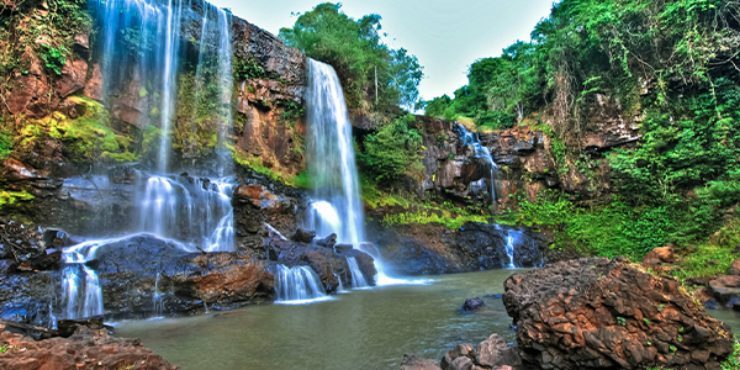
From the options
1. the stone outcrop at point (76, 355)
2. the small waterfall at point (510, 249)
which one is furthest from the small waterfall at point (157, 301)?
the small waterfall at point (510, 249)

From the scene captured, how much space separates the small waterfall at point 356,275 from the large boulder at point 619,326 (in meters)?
6.85

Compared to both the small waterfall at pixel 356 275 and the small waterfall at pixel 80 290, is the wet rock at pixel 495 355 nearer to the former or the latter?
the small waterfall at pixel 356 275

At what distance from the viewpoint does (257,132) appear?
1565cm

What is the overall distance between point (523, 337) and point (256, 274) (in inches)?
247

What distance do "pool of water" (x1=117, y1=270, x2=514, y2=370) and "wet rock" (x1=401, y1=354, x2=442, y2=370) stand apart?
1.69 ft

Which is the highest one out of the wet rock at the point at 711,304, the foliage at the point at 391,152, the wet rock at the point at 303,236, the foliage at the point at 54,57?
the foliage at the point at 54,57

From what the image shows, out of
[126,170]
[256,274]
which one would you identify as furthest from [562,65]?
[126,170]

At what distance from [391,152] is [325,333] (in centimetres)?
1215

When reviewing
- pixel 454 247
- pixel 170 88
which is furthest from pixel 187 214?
pixel 454 247

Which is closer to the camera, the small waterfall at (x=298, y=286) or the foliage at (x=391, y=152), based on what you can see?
the small waterfall at (x=298, y=286)

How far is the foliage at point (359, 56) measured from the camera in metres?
18.1

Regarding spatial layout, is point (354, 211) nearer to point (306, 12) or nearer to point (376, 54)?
point (376, 54)

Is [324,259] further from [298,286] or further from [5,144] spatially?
[5,144]

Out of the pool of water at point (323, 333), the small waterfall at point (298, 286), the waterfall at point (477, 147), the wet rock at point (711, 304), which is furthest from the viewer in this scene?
the waterfall at point (477, 147)
